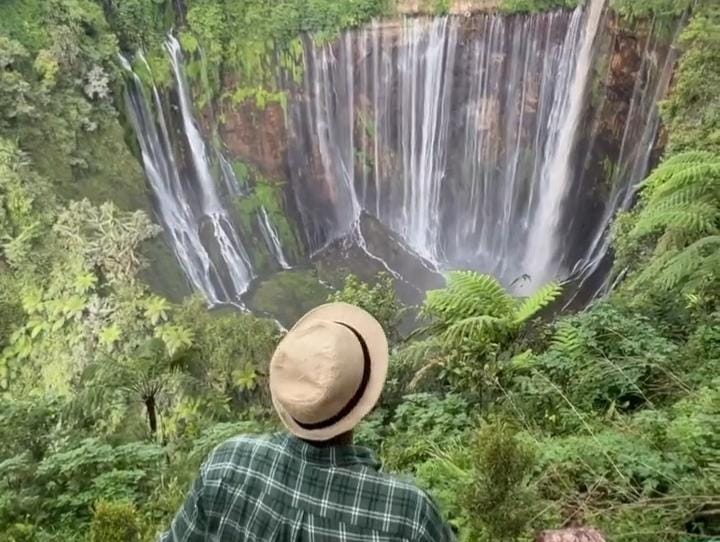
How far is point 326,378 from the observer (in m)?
1.15

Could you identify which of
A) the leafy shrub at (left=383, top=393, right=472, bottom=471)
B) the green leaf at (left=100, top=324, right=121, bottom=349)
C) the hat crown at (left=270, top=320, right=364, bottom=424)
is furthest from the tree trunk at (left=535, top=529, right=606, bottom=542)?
the green leaf at (left=100, top=324, right=121, bottom=349)

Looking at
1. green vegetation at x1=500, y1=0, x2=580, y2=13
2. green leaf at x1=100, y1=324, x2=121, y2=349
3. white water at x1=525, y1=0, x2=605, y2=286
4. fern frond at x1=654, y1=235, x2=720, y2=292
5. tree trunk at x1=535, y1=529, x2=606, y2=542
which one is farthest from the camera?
white water at x1=525, y1=0, x2=605, y2=286

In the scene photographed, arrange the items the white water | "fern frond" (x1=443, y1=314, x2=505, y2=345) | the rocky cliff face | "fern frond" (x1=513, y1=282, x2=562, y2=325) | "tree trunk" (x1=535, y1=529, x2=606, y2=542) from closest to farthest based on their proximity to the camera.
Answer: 1. "tree trunk" (x1=535, y1=529, x2=606, y2=542)
2. "fern frond" (x1=443, y1=314, x2=505, y2=345)
3. "fern frond" (x1=513, y1=282, x2=562, y2=325)
4. the rocky cliff face
5. the white water

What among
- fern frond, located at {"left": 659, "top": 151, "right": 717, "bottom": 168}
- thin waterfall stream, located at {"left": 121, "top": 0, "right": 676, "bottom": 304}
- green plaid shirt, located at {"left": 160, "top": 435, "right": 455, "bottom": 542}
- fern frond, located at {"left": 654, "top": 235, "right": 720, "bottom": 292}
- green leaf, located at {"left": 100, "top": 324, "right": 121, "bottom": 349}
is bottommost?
green leaf, located at {"left": 100, "top": 324, "right": 121, "bottom": 349}

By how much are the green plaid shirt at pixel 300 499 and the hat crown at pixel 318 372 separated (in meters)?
0.08

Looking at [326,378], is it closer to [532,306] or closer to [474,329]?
[474,329]

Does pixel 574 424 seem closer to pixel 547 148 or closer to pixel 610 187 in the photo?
pixel 610 187

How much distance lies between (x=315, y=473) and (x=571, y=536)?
2.72 feet

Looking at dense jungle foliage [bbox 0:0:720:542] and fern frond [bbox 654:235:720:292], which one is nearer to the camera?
dense jungle foliage [bbox 0:0:720:542]

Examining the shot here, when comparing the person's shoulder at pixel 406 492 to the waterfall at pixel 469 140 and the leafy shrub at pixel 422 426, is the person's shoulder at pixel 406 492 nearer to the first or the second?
the leafy shrub at pixel 422 426

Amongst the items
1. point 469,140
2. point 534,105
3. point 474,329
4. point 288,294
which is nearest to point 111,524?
point 474,329

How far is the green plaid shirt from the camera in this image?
1.13 m

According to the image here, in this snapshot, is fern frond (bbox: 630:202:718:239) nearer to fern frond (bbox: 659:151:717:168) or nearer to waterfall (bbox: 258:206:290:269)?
fern frond (bbox: 659:151:717:168)

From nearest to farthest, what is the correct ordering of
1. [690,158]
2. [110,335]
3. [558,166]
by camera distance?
[690,158], [110,335], [558,166]
